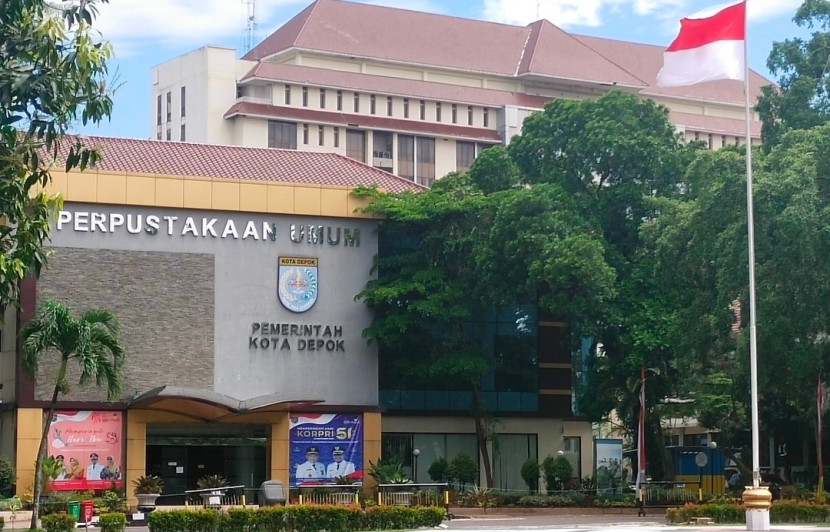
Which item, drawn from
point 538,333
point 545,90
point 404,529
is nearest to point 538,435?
point 538,333

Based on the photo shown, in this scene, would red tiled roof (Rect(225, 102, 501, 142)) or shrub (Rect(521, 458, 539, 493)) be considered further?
red tiled roof (Rect(225, 102, 501, 142))

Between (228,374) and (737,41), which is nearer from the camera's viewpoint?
(737,41)

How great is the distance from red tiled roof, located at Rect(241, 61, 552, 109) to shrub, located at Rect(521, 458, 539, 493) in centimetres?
5471

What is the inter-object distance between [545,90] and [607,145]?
6145cm

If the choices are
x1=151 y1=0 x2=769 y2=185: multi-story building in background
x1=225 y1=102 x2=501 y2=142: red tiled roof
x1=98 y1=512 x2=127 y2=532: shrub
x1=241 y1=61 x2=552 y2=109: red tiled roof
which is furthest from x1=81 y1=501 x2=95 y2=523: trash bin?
x1=241 y1=61 x2=552 y2=109: red tiled roof

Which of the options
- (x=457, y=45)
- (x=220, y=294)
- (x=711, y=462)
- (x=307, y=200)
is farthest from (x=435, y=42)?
(x=220, y=294)

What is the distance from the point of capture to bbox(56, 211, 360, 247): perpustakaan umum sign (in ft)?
165

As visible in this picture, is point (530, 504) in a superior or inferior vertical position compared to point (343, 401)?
inferior

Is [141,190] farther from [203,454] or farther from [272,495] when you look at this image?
[272,495]

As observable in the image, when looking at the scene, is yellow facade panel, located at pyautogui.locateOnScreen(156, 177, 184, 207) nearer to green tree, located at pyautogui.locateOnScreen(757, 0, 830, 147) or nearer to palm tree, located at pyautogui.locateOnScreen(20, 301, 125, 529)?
palm tree, located at pyautogui.locateOnScreen(20, 301, 125, 529)

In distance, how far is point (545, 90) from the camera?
115 meters

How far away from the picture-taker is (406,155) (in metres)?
110

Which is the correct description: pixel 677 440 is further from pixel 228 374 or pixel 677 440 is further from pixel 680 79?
pixel 680 79

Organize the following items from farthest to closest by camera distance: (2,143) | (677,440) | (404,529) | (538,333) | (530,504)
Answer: (677,440)
(538,333)
(530,504)
(404,529)
(2,143)
